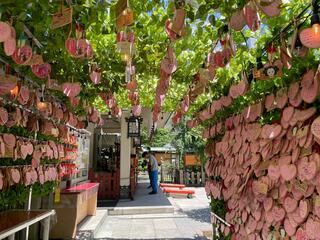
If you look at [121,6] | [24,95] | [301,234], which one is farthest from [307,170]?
[24,95]

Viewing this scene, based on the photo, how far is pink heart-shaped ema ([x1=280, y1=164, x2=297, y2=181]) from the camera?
7.99ft

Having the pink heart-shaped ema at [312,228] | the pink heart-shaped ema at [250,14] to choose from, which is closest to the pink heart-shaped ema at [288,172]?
the pink heart-shaped ema at [312,228]

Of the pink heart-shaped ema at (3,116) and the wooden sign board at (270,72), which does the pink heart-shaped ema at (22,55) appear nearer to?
the pink heart-shaped ema at (3,116)

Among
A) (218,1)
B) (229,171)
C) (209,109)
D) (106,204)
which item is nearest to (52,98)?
(209,109)

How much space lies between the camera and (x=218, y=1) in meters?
2.71

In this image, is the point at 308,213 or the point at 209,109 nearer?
the point at 308,213

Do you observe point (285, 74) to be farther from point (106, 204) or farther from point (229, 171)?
point (106, 204)

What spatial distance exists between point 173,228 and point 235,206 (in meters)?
4.31

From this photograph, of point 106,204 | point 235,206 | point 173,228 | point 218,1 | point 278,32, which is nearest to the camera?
point 218,1

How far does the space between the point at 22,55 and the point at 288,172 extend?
90.3 inches

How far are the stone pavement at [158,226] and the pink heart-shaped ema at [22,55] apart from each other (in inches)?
195

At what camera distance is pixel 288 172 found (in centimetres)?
249

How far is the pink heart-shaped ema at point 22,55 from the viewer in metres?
2.85

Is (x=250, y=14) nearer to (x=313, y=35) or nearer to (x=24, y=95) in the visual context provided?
(x=313, y=35)
